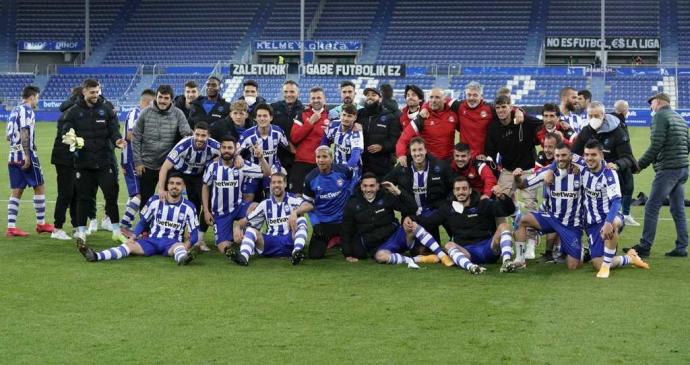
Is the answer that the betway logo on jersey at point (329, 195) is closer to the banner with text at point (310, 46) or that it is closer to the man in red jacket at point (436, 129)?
the man in red jacket at point (436, 129)

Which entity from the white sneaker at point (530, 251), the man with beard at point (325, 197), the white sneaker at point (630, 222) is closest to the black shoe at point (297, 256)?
the man with beard at point (325, 197)

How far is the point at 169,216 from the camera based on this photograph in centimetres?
1126

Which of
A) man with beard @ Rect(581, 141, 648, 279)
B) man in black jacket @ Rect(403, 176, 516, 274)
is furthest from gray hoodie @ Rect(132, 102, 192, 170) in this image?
man with beard @ Rect(581, 141, 648, 279)

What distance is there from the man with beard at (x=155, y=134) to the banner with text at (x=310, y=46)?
121ft

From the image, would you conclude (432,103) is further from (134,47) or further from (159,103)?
(134,47)

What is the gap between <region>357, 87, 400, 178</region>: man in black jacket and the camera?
40.5 ft

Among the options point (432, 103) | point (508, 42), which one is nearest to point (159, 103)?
point (432, 103)

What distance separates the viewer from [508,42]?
48.4 m

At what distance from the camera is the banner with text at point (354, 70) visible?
45281 mm

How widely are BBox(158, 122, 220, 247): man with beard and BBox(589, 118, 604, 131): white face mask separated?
4.26 m

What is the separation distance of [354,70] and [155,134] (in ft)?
112

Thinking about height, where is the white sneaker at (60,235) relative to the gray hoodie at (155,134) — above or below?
below

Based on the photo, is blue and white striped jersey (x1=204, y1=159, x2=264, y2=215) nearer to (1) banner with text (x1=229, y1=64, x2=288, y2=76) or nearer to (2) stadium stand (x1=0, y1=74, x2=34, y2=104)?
(1) banner with text (x1=229, y1=64, x2=288, y2=76)

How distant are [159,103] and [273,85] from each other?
33.7m
